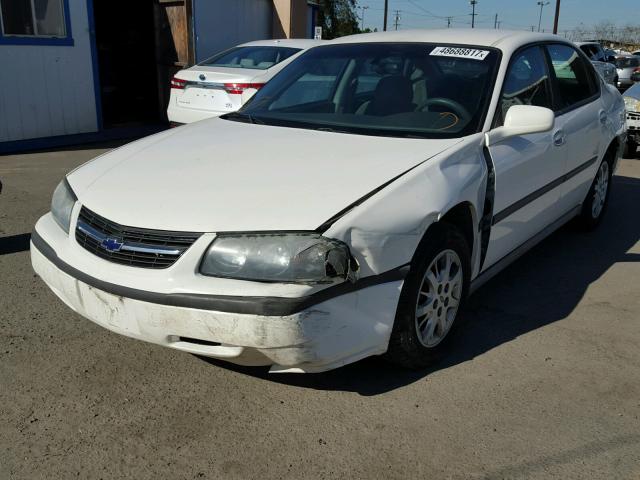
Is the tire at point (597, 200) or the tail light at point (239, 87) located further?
the tail light at point (239, 87)

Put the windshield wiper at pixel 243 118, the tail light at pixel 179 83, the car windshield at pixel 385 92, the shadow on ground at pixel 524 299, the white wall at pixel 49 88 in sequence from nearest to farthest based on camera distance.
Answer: the shadow on ground at pixel 524 299 → the car windshield at pixel 385 92 → the windshield wiper at pixel 243 118 → the tail light at pixel 179 83 → the white wall at pixel 49 88

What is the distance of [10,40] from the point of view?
8750 millimetres

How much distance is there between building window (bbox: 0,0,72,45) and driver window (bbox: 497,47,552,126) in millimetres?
7437

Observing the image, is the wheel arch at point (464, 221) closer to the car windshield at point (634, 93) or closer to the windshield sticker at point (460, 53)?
the windshield sticker at point (460, 53)

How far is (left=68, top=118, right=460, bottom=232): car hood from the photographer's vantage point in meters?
2.54

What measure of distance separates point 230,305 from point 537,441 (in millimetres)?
1398

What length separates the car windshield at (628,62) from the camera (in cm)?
2373

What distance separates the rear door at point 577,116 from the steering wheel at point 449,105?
3.35 ft

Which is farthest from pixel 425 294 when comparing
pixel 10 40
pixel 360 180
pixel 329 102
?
pixel 10 40

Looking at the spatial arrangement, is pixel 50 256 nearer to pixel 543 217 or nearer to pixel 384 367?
pixel 384 367

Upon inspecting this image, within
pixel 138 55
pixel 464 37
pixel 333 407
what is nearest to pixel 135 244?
pixel 333 407

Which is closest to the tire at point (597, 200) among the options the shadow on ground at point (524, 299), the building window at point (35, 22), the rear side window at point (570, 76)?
the shadow on ground at point (524, 299)

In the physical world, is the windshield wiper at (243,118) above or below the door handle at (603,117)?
above

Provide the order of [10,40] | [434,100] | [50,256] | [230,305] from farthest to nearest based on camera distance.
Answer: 1. [10,40]
2. [434,100]
3. [50,256]
4. [230,305]
